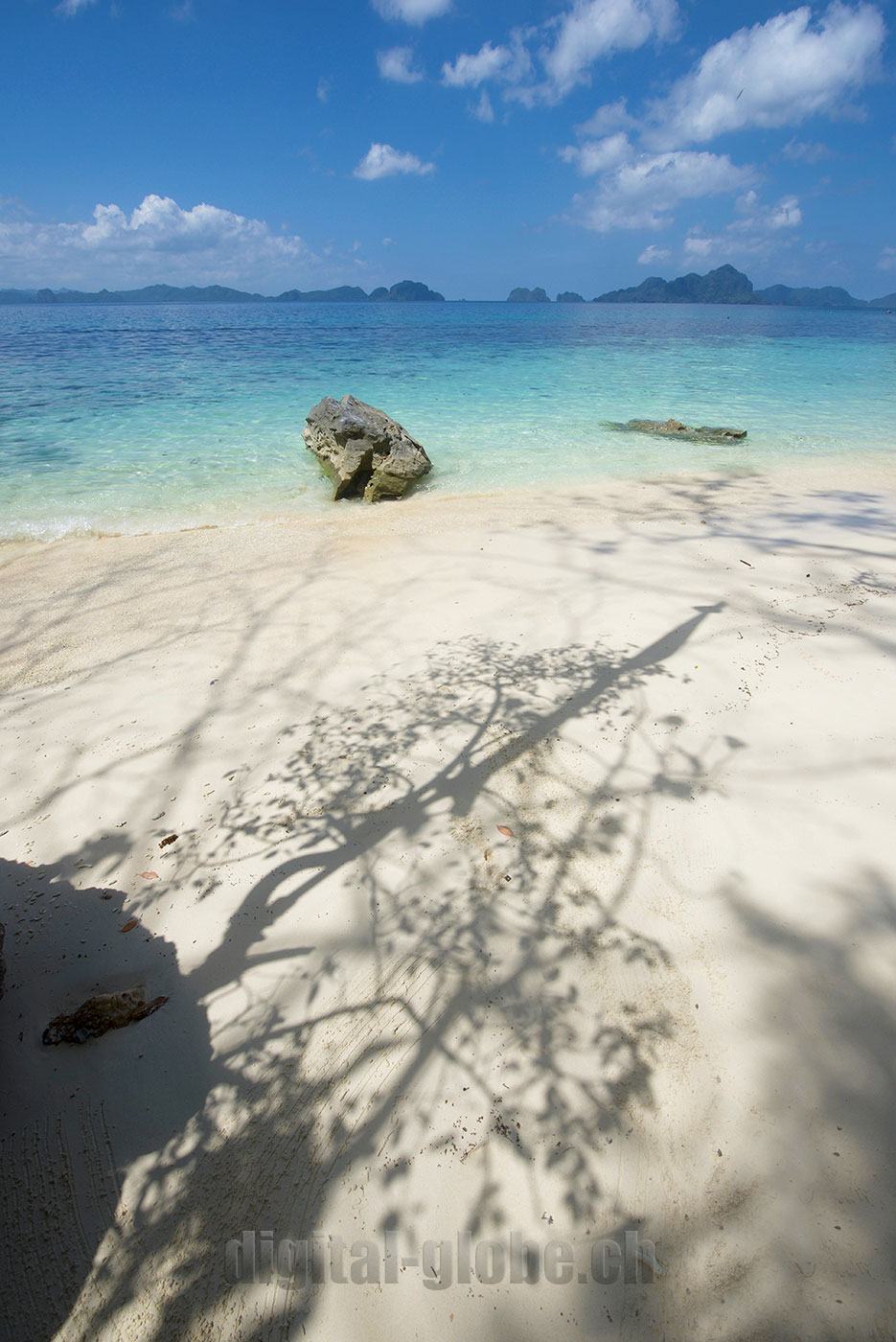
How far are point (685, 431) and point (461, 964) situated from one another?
52.6ft

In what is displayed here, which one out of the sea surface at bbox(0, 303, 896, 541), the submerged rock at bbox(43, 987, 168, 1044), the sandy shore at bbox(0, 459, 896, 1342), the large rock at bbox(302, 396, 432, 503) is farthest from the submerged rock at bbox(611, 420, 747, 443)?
the submerged rock at bbox(43, 987, 168, 1044)

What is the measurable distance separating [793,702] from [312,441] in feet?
38.9

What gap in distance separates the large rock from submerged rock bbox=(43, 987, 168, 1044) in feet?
32.0

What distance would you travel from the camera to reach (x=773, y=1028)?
291 cm

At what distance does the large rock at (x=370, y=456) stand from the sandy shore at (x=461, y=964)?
19.6ft

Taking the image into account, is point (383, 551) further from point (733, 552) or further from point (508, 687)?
point (733, 552)

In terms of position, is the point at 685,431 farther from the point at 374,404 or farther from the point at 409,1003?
the point at 409,1003

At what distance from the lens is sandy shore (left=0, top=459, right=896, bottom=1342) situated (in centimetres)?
230

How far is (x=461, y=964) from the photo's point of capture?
3.26 metres

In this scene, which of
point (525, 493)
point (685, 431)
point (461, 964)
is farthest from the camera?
point (685, 431)

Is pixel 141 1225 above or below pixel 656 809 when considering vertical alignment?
below

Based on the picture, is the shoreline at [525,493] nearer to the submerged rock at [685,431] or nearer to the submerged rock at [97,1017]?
the submerged rock at [685,431]

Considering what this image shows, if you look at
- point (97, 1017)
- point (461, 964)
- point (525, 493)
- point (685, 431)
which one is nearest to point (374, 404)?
point (685, 431)

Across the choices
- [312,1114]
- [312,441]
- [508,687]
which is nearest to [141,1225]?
[312,1114]
